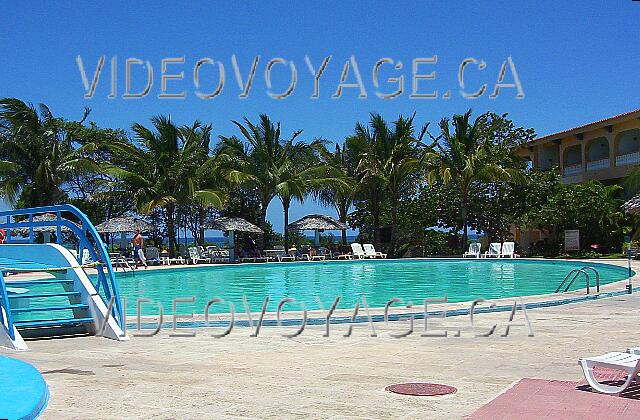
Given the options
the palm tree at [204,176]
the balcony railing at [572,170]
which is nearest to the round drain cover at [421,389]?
the palm tree at [204,176]

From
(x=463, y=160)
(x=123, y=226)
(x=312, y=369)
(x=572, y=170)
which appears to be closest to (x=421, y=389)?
(x=312, y=369)

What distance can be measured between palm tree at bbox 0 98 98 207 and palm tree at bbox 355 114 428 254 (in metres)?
12.3

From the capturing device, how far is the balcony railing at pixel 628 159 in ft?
110

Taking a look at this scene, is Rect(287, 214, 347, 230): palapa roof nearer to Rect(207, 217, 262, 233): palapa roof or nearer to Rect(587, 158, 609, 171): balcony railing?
Rect(207, 217, 262, 233): palapa roof

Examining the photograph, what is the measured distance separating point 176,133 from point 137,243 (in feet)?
24.2

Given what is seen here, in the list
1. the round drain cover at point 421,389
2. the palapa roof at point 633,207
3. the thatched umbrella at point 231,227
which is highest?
the palapa roof at point 633,207

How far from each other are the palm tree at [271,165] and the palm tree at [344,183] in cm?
79

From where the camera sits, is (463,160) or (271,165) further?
(271,165)

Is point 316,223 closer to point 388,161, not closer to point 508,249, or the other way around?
point 388,161

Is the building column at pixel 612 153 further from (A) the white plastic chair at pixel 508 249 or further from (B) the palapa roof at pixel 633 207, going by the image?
(B) the palapa roof at pixel 633 207

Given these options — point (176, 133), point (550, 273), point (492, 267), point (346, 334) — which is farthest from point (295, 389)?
point (176, 133)

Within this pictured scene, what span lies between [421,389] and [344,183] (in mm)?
27763

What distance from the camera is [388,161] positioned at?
34.1 m

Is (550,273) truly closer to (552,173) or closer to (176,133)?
(552,173)
